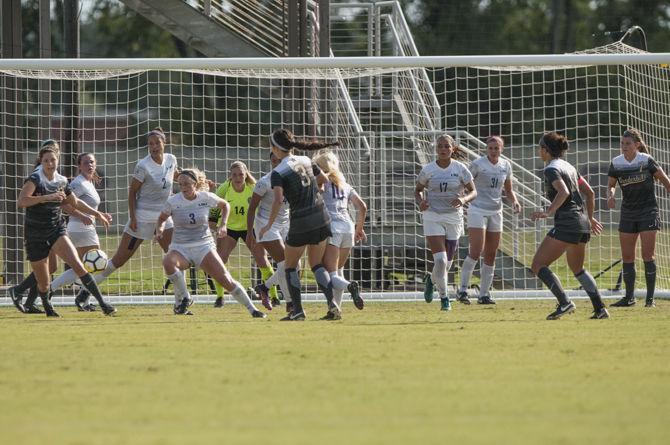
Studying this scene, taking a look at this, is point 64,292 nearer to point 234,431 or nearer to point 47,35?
point 47,35

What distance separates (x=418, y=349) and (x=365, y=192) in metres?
8.47

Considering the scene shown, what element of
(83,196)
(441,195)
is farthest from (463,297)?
(83,196)

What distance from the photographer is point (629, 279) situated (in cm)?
1436

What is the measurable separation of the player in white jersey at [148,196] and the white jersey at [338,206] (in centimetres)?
206

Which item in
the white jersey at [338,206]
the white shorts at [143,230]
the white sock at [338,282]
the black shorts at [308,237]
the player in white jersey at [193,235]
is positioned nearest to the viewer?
the black shorts at [308,237]

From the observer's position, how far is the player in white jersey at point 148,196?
14.4 meters

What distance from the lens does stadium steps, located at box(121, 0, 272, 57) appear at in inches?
749

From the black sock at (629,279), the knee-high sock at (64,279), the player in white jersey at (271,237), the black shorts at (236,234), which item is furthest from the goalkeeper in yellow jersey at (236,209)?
the black sock at (629,279)

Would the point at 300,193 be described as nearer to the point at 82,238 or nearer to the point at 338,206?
the point at 338,206

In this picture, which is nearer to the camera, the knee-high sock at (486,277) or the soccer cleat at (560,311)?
the soccer cleat at (560,311)

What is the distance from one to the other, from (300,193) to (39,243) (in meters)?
3.02

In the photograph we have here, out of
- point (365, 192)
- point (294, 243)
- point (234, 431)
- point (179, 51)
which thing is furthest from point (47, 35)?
point (179, 51)

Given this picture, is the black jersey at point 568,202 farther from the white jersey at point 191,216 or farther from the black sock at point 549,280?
the white jersey at point 191,216

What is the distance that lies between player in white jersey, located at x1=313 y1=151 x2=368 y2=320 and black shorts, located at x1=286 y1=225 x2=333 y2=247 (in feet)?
1.83
